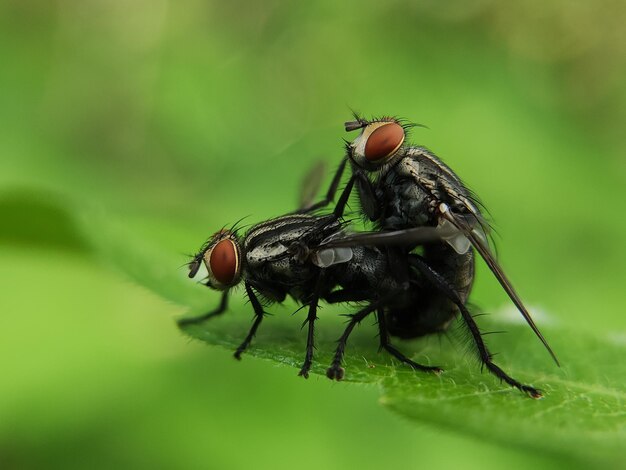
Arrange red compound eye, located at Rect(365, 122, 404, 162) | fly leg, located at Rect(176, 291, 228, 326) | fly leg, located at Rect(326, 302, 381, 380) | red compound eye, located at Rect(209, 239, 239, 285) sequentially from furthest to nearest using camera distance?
fly leg, located at Rect(176, 291, 228, 326) < red compound eye, located at Rect(365, 122, 404, 162) < red compound eye, located at Rect(209, 239, 239, 285) < fly leg, located at Rect(326, 302, 381, 380)

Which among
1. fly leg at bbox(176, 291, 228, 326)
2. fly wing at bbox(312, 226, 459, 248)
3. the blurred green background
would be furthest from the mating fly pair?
the blurred green background

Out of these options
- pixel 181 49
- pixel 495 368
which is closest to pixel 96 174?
pixel 181 49

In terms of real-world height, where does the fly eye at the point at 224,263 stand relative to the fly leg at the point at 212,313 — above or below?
above

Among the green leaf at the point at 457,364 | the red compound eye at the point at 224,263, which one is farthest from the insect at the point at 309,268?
the green leaf at the point at 457,364

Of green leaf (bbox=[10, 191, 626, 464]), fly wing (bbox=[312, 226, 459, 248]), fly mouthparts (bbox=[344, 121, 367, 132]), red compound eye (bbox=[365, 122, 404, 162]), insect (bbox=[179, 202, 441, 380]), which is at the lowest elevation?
green leaf (bbox=[10, 191, 626, 464])

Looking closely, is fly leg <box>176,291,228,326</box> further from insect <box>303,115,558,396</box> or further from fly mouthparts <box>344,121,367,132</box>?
fly mouthparts <box>344,121,367,132</box>

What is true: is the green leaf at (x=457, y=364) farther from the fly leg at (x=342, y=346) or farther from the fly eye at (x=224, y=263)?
the fly eye at (x=224, y=263)
